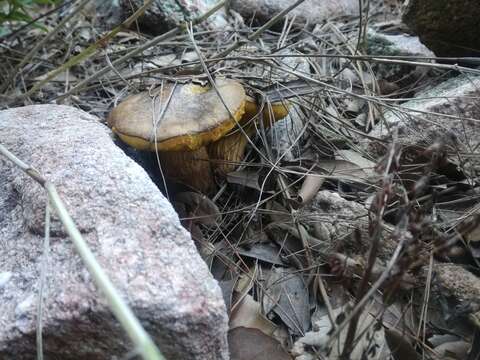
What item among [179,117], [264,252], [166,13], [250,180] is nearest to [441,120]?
[250,180]

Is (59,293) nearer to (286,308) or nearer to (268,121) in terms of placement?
(286,308)

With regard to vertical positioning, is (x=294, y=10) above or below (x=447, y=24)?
below

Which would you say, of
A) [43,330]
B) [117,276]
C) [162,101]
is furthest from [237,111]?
[43,330]

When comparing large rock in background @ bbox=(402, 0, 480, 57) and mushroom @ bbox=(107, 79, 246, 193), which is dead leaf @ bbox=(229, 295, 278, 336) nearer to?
mushroom @ bbox=(107, 79, 246, 193)

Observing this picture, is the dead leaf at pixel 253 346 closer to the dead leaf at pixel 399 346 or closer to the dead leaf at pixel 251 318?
the dead leaf at pixel 251 318

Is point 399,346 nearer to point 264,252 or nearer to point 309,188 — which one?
point 264,252

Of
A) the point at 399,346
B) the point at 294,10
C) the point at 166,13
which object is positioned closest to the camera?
the point at 399,346

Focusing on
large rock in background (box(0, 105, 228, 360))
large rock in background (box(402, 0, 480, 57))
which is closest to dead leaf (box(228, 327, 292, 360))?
large rock in background (box(0, 105, 228, 360))
